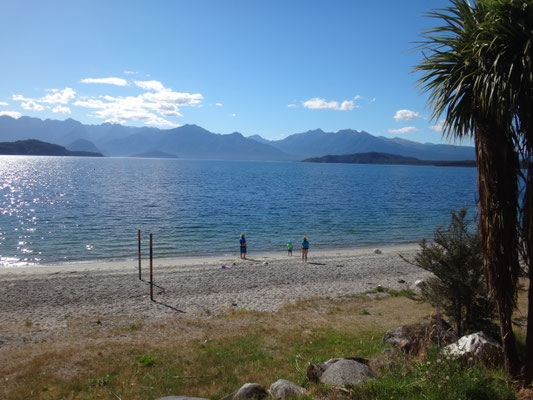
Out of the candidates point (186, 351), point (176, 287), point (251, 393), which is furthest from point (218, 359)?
point (176, 287)

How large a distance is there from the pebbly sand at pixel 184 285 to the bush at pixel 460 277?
7955 millimetres

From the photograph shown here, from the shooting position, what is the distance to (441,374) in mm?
5223

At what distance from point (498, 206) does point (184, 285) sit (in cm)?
1721

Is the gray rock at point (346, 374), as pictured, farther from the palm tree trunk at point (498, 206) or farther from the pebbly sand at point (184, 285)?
the pebbly sand at point (184, 285)

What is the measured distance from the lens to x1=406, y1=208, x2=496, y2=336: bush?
375 inches

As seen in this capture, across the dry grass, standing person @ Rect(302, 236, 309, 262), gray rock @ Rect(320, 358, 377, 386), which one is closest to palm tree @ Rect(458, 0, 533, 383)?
gray rock @ Rect(320, 358, 377, 386)

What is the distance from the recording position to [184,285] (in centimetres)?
2011

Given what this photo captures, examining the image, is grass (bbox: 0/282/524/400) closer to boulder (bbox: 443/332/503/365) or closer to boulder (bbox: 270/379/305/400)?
boulder (bbox: 270/379/305/400)

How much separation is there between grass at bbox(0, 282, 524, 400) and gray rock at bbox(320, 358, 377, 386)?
34 centimetres

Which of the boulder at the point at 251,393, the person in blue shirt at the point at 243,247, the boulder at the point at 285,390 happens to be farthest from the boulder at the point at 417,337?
the person in blue shirt at the point at 243,247

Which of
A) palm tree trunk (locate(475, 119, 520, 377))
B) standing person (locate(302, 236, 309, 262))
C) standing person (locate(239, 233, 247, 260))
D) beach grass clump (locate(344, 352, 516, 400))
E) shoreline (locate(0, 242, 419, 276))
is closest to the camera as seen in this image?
beach grass clump (locate(344, 352, 516, 400))

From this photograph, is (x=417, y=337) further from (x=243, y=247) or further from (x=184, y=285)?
(x=243, y=247)

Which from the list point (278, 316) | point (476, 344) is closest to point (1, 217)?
point (278, 316)

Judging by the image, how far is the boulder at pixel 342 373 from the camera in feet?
20.5
